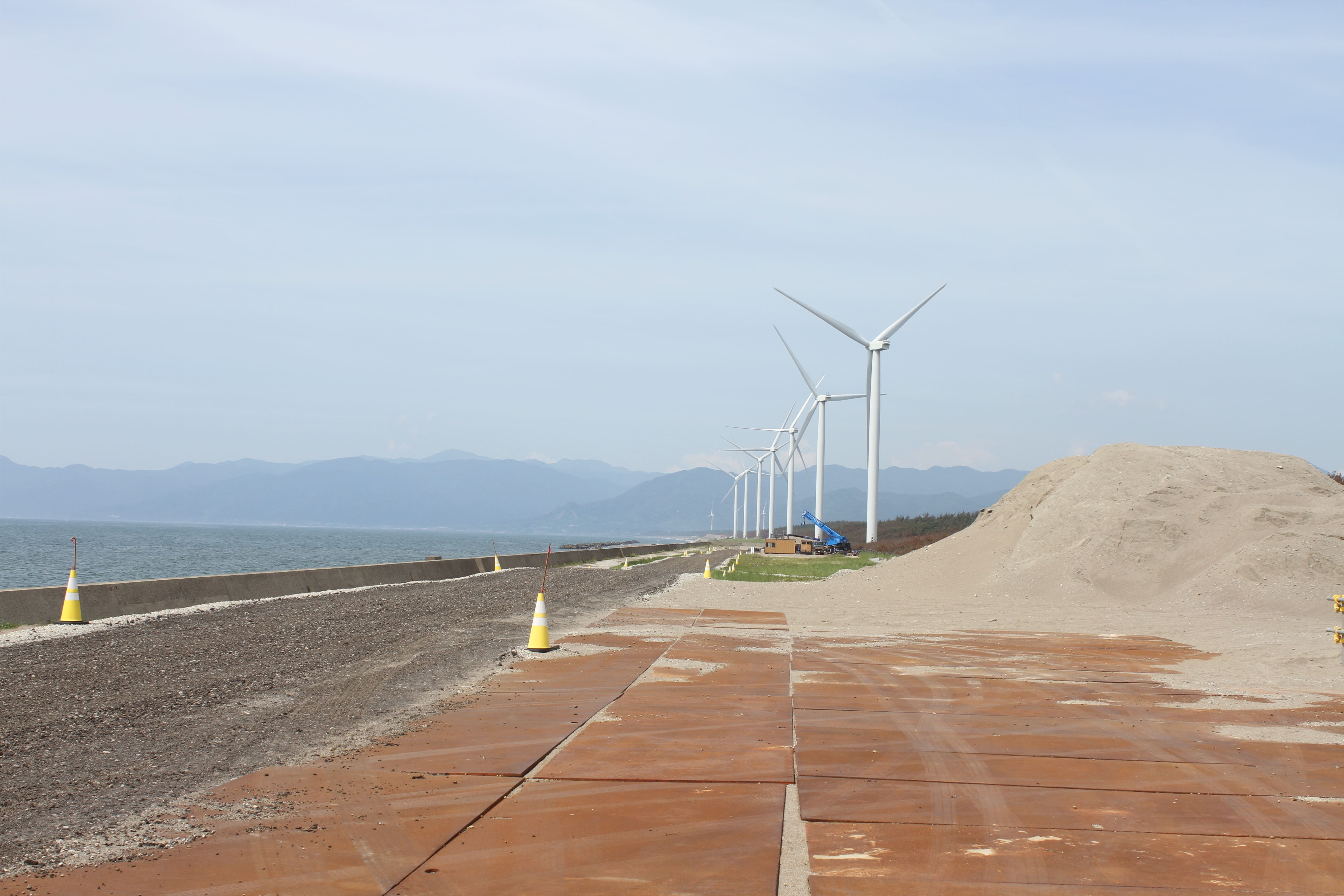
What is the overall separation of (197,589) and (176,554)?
236 feet

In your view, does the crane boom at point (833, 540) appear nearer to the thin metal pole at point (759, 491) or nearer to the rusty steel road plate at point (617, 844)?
the thin metal pole at point (759, 491)

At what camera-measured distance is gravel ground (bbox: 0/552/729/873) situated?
6.36 metres

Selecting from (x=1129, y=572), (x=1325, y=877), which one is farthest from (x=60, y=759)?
(x=1129, y=572)

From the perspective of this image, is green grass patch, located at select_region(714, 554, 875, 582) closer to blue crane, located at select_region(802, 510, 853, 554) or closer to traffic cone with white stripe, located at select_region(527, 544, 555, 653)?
blue crane, located at select_region(802, 510, 853, 554)

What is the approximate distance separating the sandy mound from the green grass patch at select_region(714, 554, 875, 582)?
20.1 ft

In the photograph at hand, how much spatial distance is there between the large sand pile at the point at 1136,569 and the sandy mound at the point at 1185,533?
0.05m

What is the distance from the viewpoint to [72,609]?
1639 cm

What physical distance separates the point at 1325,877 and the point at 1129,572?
25.9 meters

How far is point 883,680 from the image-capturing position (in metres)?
12.1

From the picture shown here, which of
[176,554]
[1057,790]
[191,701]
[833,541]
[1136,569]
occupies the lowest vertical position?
[176,554]

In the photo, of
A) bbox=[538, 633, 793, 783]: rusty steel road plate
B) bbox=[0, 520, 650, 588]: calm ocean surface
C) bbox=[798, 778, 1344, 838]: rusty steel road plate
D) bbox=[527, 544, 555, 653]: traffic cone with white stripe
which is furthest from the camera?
bbox=[0, 520, 650, 588]: calm ocean surface

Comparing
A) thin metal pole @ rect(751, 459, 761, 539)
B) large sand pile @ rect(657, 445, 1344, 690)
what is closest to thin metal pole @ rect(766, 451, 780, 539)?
thin metal pole @ rect(751, 459, 761, 539)

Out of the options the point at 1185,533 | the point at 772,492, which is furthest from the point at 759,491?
the point at 1185,533

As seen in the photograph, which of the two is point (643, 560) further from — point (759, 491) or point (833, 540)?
point (759, 491)
